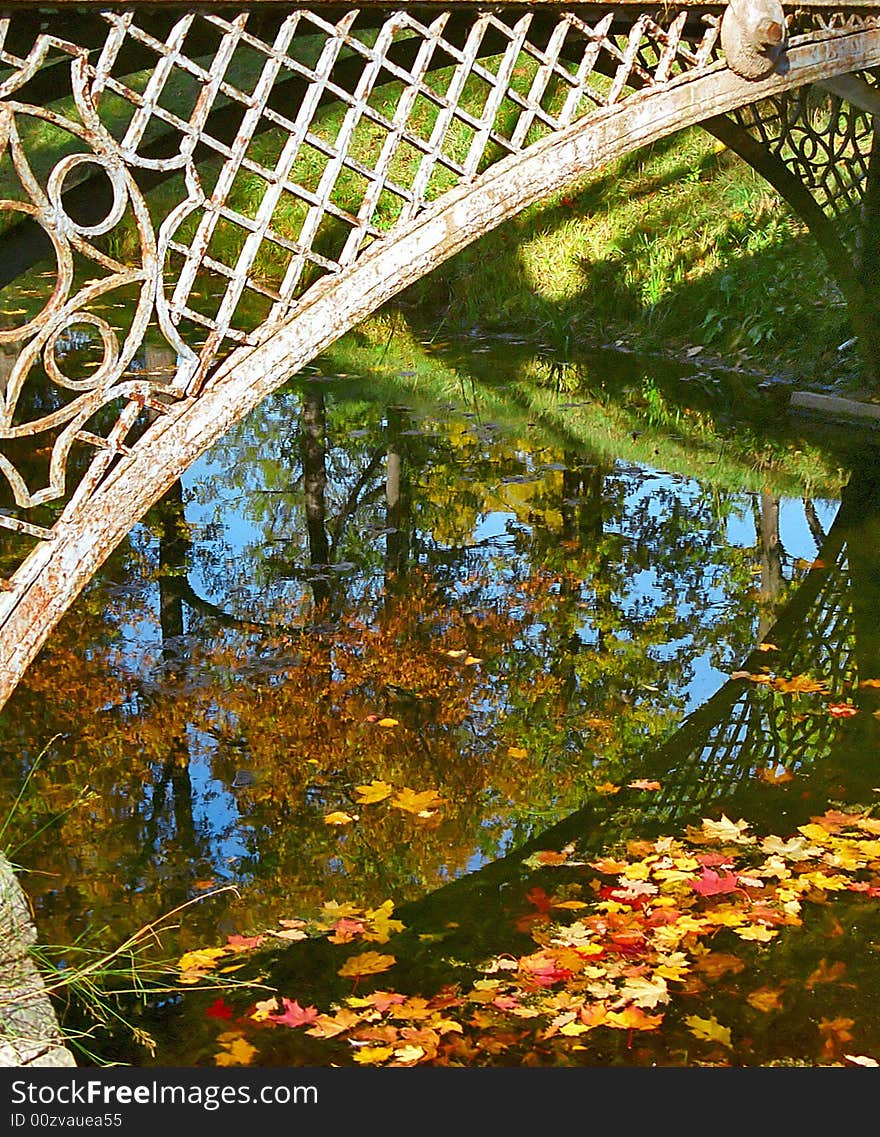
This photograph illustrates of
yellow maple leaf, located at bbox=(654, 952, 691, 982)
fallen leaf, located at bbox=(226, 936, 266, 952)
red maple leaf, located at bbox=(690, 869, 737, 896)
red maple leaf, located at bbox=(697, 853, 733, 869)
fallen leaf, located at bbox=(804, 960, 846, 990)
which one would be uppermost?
red maple leaf, located at bbox=(697, 853, 733, 869)

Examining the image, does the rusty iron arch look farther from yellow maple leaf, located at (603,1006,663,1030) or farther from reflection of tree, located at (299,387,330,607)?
reflection of tree, located at (299,387,330,607)

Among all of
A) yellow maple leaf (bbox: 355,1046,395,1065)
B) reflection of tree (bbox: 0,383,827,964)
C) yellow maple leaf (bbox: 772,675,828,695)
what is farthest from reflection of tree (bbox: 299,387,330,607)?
yellow maple leaf (bbox: 355,1046,395,1065)

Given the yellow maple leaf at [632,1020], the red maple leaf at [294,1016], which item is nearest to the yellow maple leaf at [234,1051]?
the red maple leaf at [294,1016]

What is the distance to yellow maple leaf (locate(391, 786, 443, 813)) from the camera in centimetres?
440

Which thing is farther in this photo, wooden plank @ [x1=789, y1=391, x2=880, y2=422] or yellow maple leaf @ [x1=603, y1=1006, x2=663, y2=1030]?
wooden plank @ [x1=789, y1=391, x2=880, y2=422]

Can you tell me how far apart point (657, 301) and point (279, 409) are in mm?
3978

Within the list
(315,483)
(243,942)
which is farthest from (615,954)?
(315,483)

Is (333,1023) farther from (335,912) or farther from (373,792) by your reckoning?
(373,792)

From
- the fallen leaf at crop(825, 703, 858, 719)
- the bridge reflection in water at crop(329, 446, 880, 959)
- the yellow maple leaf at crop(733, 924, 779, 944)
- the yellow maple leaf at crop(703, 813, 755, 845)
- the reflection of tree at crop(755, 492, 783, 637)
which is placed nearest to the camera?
the yellow maple leaf at crop(733, 924, 779, 944)

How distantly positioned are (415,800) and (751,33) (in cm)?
317

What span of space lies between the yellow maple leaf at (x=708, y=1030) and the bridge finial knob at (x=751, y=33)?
3.53 meters

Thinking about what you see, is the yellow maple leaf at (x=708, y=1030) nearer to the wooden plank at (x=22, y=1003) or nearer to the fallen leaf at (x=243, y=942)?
the fallen leaf at (x=243, y=942)

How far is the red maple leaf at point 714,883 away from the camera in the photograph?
3816 mm

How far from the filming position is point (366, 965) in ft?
11.6
